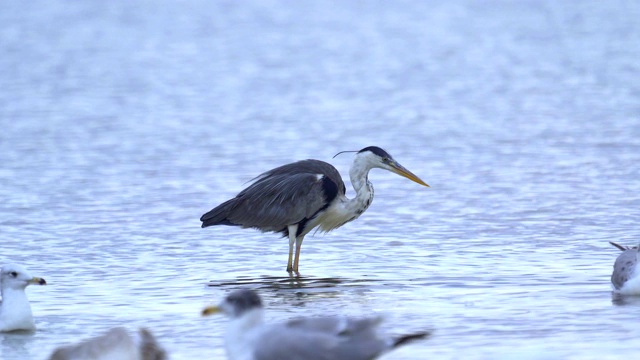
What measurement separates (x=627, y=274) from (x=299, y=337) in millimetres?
3588

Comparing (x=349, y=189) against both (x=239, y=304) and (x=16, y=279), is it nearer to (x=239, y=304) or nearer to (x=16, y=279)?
(x=16, y=279)

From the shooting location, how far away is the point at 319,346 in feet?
23.8

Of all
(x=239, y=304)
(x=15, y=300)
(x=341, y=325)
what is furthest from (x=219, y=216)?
(x=341, y=325)

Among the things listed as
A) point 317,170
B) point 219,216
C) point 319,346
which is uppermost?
point 317,170

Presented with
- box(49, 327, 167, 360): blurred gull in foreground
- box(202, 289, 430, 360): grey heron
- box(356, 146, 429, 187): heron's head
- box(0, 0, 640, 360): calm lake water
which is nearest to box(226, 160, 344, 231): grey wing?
box(356, 146, 429, 187): heron's head

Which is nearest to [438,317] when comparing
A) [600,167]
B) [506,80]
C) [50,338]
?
[50,338]

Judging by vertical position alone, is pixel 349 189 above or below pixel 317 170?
below

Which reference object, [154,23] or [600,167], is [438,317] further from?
[154,23]

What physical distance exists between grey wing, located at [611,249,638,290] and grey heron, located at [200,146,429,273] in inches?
101

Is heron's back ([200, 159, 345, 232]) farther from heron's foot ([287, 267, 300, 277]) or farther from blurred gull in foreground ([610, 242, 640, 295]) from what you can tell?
blurred gull in foreground ([610, 242, 640, 295])

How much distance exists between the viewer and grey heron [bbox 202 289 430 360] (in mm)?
7254

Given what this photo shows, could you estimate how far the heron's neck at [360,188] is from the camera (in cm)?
1212

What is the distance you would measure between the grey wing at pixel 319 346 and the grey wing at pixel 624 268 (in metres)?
3.33

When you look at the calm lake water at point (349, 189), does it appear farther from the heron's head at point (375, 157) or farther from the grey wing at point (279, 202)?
the heron's head at point (375, 157)
